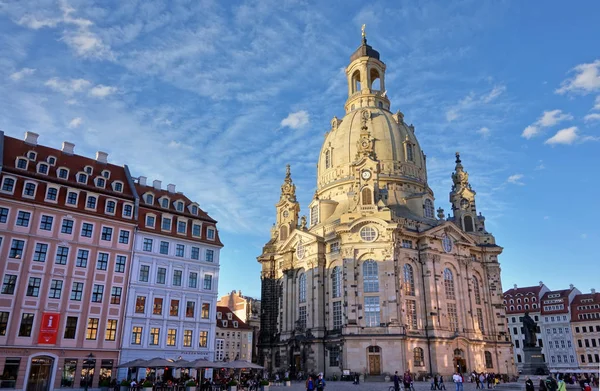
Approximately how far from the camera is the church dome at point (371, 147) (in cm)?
7062

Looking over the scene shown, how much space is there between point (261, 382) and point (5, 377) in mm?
19118

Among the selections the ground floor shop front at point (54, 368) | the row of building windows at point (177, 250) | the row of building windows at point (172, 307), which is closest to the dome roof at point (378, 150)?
the row of building windows at point (177, 250)

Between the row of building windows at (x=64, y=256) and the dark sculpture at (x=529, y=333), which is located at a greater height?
the row of building windows at (x=64, y=256)

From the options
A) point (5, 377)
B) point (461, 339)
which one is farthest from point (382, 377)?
point (5, 377)

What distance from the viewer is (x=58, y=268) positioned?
39750 millimetres

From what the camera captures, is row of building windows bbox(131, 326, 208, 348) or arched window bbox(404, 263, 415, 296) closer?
row of building windows bbox(131, 326, 208, 348)

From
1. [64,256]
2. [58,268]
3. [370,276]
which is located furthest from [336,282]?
[58,268]

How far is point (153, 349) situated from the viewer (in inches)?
1676

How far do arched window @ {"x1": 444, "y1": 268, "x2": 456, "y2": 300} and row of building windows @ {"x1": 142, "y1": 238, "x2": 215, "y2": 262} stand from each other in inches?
1270

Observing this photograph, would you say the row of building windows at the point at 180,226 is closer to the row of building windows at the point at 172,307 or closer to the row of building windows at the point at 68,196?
the row of building windows at the point at 68,196

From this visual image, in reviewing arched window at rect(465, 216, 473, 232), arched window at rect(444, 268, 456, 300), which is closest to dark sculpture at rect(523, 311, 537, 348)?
arched window at rect(444, 268, 456, 300)

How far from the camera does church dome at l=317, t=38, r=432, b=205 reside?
70.6 m

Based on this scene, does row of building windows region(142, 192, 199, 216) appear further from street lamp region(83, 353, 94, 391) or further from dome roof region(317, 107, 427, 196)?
dome roof region(317, 107, 427, 196)

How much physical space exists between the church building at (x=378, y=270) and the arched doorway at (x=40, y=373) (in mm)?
30961
